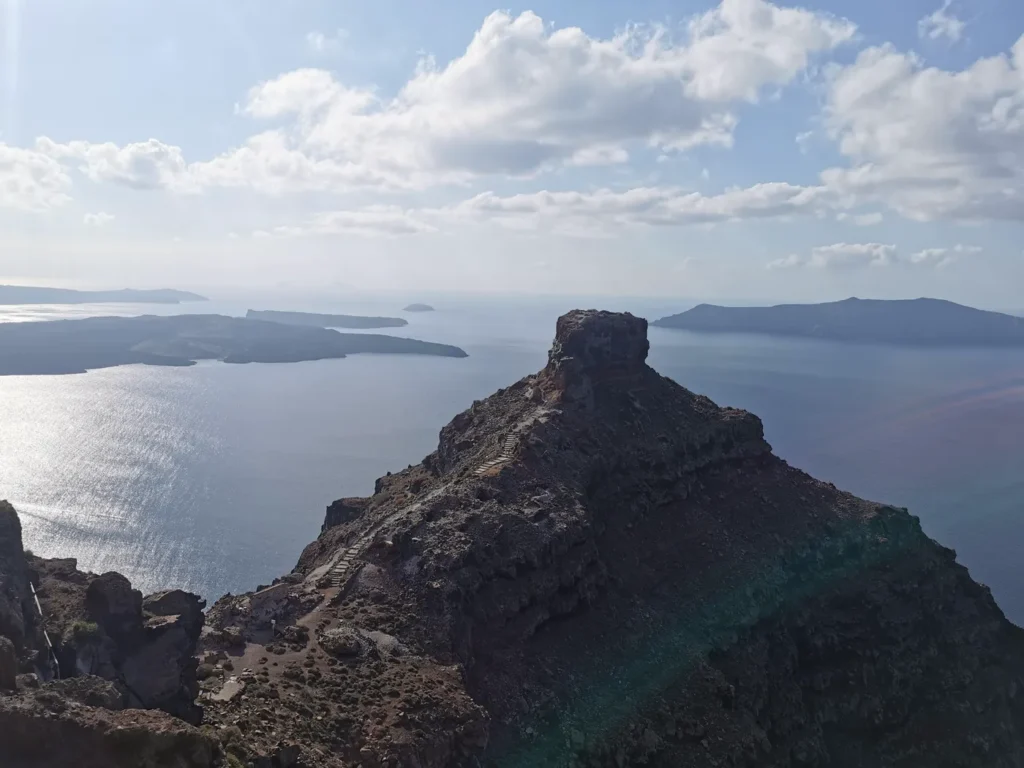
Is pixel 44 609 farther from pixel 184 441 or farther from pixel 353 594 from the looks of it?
pixel 184 441

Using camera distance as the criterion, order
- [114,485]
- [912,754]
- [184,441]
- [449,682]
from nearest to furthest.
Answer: [449,682], [912,754], [114,485], [184,441]

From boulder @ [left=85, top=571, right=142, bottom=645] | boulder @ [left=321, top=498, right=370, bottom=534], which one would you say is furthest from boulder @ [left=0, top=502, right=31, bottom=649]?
boulder @ [left=321, top=498, right=370, bottom=534]

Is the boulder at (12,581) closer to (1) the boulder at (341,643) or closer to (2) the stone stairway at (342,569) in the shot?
(1) the boulder at (341,643)

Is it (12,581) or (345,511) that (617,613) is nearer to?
(345,511)

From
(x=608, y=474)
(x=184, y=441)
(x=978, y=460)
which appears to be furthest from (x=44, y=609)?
(x=978, y=460)

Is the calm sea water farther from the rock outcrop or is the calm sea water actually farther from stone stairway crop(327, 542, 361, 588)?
the rock outcrop

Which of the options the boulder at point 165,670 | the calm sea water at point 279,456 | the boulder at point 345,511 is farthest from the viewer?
the calm sea water at point 279,456

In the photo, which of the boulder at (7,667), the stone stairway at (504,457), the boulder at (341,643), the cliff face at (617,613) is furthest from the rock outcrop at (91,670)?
the stone stairway at (504,457)
